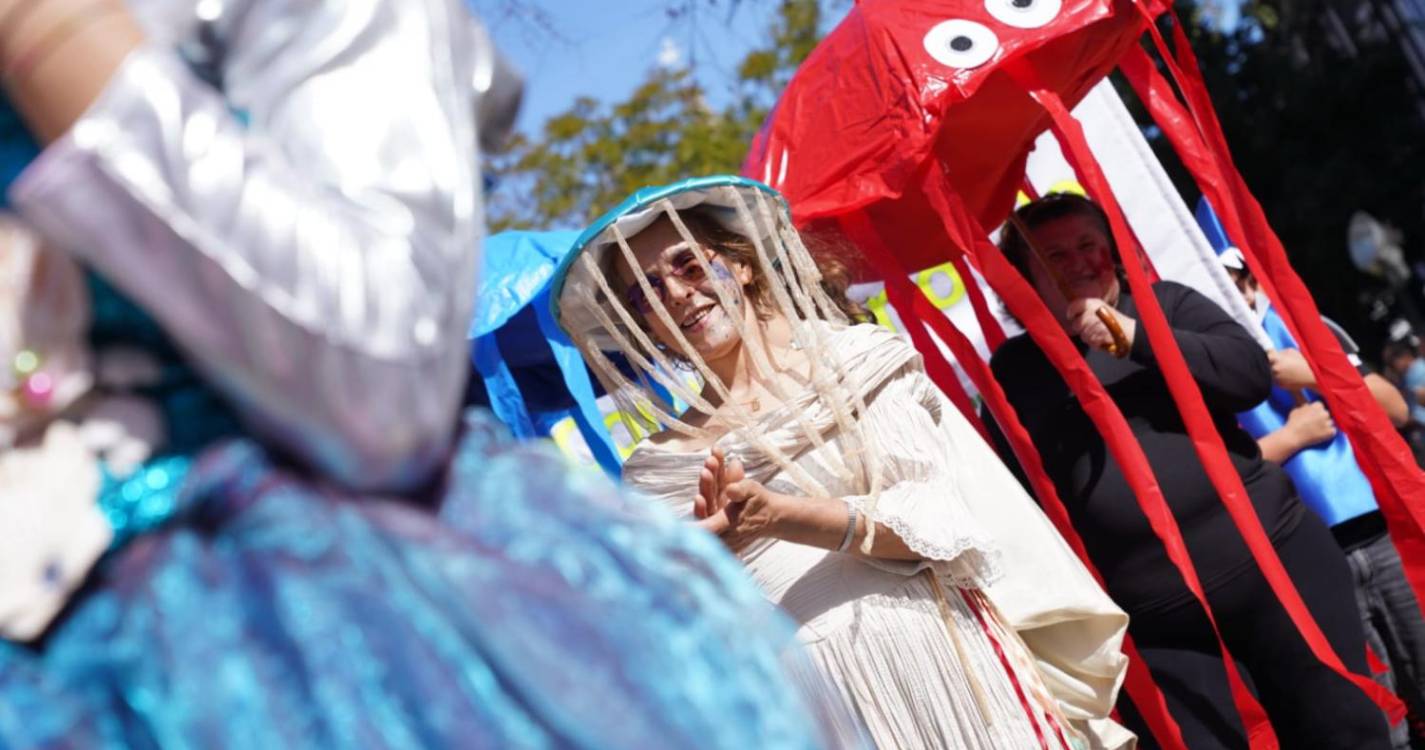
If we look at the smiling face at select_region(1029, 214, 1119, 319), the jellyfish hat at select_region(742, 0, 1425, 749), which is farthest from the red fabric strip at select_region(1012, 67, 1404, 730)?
the smiling face at select_region(1029, 214, 1119, 319)

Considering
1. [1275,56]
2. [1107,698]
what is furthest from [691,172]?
[1107,698]

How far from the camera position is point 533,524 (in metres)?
0.84

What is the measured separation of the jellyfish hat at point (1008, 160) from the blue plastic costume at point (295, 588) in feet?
7.12

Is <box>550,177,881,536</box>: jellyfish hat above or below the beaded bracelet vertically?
above

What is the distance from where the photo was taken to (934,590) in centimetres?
223

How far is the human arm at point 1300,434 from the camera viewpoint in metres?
3.51

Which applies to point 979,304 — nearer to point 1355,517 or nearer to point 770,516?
point 1355,517

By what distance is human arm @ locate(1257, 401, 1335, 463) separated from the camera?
351 cm

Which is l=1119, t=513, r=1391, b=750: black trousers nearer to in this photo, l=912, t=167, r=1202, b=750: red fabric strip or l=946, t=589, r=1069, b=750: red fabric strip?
l=912, t=167, r=1202, b=750: red fabric strip

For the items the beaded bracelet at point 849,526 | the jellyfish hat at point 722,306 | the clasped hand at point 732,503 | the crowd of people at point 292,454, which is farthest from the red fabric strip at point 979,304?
the crowd of people at point 292,454

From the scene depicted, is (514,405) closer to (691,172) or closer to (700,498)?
(700,498)

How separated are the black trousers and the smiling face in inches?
28.2

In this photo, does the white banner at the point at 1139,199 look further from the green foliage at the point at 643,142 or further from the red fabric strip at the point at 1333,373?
the green foliage at the point at 643,142

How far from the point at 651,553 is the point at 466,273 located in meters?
0.21
